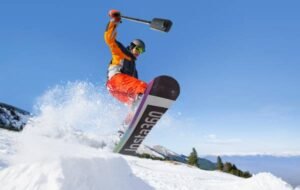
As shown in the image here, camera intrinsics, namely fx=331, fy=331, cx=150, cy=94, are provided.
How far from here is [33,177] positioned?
4.80 metres

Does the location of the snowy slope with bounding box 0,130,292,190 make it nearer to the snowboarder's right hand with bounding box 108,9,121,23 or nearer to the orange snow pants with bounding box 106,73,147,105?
the orange snow pants with bounding box 106,73,147,105

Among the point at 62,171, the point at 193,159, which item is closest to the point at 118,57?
the point at 62,171

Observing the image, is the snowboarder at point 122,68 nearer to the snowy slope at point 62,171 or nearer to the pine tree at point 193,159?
the snowy slope at point 62,171

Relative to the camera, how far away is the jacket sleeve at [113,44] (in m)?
9.33

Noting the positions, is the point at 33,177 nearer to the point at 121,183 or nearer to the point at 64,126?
the point at 121,183

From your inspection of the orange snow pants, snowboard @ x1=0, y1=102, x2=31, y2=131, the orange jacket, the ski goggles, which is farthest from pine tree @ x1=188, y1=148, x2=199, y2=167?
snowboard @ x1=0, y1=102, x2=31, y2=131

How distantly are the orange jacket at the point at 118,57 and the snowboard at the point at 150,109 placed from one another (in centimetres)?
105

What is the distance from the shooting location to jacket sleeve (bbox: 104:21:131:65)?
9.33m

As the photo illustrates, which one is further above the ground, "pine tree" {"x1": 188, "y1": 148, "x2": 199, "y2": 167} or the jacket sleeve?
the jacket sleeve

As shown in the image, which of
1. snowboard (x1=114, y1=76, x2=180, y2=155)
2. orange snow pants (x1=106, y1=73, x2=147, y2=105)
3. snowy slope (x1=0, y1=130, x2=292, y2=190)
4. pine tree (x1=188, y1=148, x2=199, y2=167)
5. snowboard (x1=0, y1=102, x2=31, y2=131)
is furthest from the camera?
snowboard (x1=0, y1=102, x2=31, y2=131)

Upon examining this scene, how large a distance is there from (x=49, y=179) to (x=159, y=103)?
16.1ft

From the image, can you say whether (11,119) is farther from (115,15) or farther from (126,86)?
(115,15)

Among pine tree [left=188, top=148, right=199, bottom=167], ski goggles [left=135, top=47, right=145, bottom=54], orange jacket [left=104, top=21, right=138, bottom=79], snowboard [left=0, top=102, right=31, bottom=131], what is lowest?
snowboard [left=0, top=102, right=31, bottom=131]

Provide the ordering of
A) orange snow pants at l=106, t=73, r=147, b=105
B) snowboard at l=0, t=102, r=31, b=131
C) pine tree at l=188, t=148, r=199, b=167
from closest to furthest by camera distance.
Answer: orange snow pants at l=106, t=73, r=147, b=105
pine tree at l=188, t=148, r=199, b=167
snowboard at l=0, t=102, r=31, b=131
